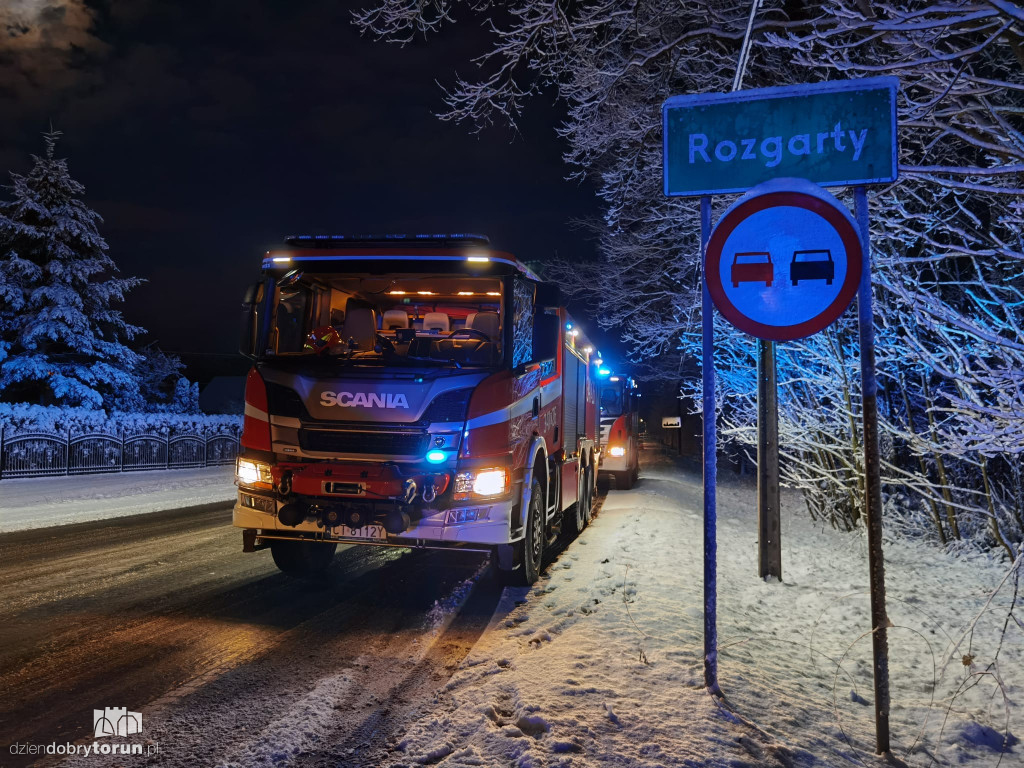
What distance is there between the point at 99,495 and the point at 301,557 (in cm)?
1127

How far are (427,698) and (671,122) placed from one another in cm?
370

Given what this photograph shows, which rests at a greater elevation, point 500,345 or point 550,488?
point 500,345

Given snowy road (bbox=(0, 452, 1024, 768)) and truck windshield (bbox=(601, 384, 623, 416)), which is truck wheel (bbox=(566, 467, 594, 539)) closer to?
snowy road (bbox=(0, 452, 1024, 768))

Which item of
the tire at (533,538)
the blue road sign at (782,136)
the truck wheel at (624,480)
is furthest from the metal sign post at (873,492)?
the truck wheel at (624,480)

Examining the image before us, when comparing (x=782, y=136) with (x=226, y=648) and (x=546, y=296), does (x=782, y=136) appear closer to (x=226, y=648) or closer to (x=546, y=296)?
(x=546, y=296)

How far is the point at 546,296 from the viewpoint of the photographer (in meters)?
6.55

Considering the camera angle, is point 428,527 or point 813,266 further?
point 428,527

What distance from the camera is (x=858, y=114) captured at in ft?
11.8

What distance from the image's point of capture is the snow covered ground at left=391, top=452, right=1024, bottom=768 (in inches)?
132

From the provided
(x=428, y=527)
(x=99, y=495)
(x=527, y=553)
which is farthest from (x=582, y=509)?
(x=99, y=495)

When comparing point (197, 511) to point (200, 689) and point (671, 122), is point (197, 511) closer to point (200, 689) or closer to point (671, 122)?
point (200, 689)

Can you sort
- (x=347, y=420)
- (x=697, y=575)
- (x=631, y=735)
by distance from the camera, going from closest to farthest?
(x=631, y=735), (x=347, y=420), (x=697, y=575)

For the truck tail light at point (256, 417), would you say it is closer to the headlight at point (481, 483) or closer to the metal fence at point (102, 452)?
the headlight at point (481, 483)

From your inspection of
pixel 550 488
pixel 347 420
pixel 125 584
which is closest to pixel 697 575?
pixel 550 488
